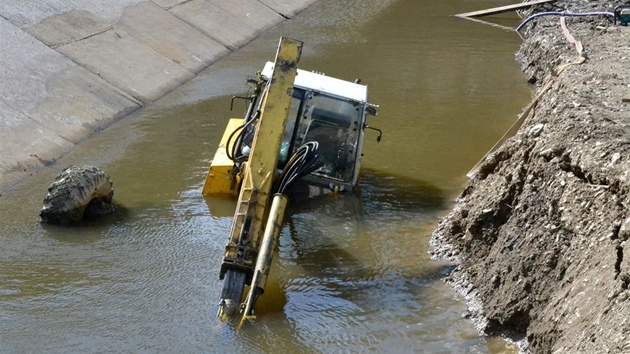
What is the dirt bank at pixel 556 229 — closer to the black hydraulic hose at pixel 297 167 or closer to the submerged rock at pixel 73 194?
the black hydraulic hose at pixel 297 167

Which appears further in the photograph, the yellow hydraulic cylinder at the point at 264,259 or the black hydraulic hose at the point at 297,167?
the black hydraulic hose at the point at 297,167

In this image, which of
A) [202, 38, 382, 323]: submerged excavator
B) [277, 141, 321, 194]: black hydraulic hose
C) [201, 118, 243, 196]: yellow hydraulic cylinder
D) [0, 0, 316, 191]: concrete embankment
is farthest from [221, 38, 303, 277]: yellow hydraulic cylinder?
[0, 0, 316, 191]: concrete embankment

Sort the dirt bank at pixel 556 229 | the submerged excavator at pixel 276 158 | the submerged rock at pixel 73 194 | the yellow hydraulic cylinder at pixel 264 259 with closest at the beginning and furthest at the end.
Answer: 1. the dirt bank at pixel 556 229
2. the yellow hydraulic cylinder at pixel 264 259
3. the submerged excavator at pixel 276 158
4. the submerged rock at pixel 73 194

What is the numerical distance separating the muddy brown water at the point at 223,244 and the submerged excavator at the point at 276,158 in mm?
367

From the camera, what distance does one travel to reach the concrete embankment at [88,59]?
15462 millimetres

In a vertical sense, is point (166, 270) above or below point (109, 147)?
below

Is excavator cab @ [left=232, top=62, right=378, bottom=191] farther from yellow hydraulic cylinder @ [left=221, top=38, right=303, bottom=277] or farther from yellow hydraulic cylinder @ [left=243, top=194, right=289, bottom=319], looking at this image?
yellow hydraulic cylinder @ [left=243, top=194, right=289, bottom=319]

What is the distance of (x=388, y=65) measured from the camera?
20.7m

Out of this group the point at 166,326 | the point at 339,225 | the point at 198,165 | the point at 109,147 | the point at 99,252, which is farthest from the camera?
the point at 109,147

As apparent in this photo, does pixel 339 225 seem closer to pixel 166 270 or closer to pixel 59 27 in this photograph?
pixel 166 270

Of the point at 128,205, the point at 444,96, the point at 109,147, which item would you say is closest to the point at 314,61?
the point at 444,96

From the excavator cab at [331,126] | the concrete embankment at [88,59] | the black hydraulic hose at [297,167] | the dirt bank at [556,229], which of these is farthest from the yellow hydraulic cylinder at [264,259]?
the concrete embankment at [88,59]

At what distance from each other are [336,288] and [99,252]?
292 cm

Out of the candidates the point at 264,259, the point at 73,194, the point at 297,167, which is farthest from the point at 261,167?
the point at 73,194
